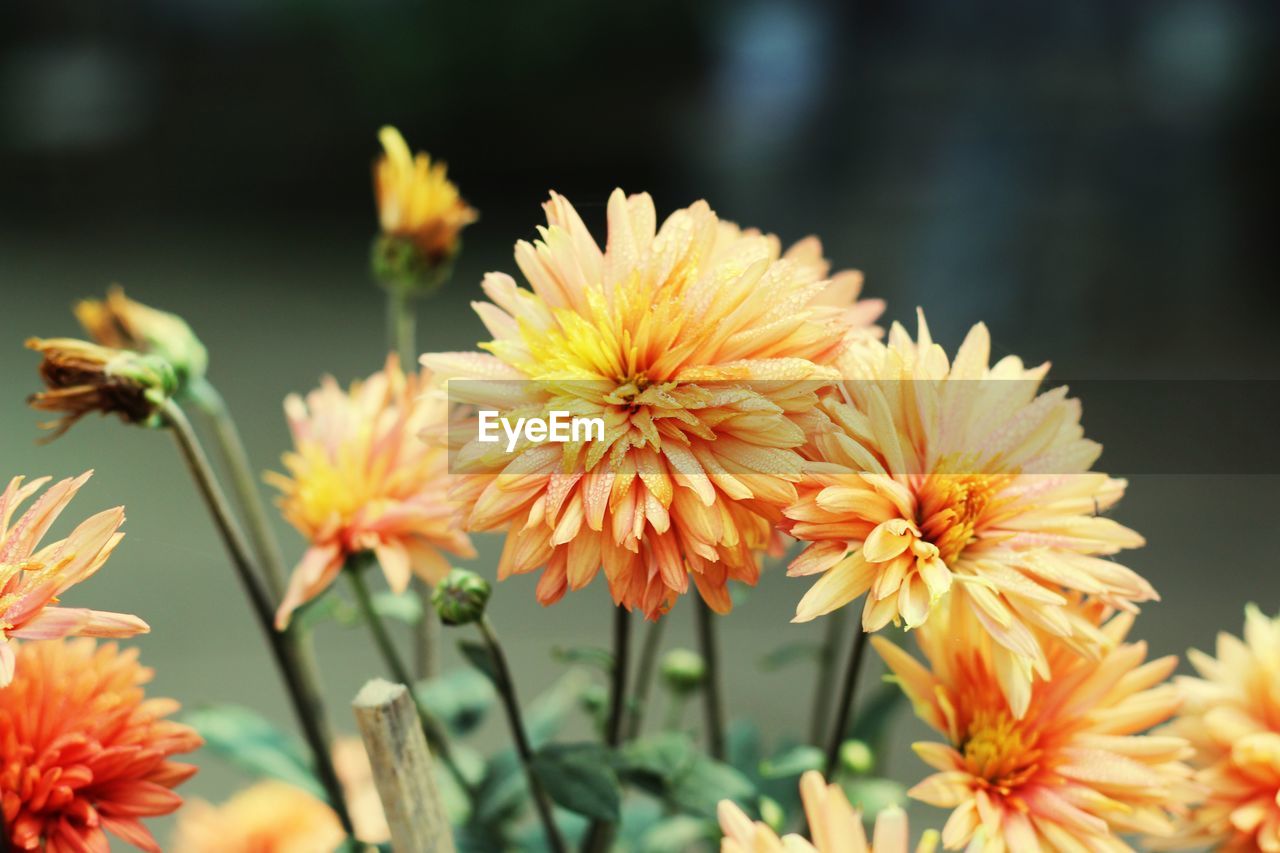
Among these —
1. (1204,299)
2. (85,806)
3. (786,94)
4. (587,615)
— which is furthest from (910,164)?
(85,806)

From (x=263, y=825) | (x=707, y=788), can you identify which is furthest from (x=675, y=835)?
(x=263, y=825)

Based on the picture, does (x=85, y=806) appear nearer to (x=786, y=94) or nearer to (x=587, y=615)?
(x=587, y=615)

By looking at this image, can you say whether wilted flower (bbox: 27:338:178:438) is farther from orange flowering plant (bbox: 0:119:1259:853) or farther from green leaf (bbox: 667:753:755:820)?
green leaf (bbox: 667:753:755:820)

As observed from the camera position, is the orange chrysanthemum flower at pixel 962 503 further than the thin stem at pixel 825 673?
No

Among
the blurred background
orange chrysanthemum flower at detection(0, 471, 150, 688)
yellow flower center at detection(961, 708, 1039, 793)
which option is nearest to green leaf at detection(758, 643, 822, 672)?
yellow flower center at detection(961, 708, 1039, 793)

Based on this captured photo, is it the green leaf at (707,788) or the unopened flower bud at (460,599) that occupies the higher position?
the unopened flower bud at (460,599)

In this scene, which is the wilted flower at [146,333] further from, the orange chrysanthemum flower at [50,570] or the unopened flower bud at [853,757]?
the unopened flower bud at [853,757]

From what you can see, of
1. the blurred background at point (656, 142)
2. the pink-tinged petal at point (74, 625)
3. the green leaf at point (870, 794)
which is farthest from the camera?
the blurred background at point (656, 142)

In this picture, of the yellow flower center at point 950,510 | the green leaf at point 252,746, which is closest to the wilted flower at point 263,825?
the green leaf at point 252,746
